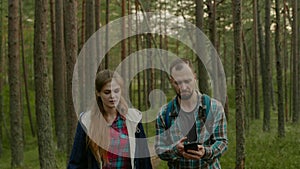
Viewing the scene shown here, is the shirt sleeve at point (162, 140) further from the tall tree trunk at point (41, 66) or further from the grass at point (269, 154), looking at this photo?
the tall tree trunk at point (41, 66)

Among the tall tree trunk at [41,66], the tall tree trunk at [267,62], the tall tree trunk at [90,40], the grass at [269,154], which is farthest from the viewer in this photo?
the tall tree trunk at [267,62]

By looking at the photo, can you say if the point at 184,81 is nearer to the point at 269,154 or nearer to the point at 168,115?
the point at 168,115

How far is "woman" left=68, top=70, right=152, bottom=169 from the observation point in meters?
3.75

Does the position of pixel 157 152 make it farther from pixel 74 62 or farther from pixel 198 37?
pixel 198 37

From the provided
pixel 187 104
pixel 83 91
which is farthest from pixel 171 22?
pixel 187 104

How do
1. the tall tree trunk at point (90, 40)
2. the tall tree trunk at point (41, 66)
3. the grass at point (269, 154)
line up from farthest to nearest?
the tall tree trunk at point (90, 40), the tall tree trunk at point (41, 66), the grass at point (269, 154)

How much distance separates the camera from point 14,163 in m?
16.5

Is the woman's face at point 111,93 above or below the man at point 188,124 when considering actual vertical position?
above

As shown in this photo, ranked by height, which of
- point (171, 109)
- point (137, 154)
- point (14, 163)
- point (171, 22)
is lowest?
point (14, 163)

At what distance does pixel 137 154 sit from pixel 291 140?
11555 millimetres

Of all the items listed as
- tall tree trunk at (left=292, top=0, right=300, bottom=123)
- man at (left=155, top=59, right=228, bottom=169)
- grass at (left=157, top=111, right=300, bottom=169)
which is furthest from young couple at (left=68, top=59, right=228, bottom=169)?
tall tree trunk at (left=292, top=0, right=300, bottom=123)

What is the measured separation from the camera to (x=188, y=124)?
152 inches

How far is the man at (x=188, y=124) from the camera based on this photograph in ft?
12.5

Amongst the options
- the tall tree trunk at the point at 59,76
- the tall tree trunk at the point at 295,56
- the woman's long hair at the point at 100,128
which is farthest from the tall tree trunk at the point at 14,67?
the woman's long hair at the point at 100,128
